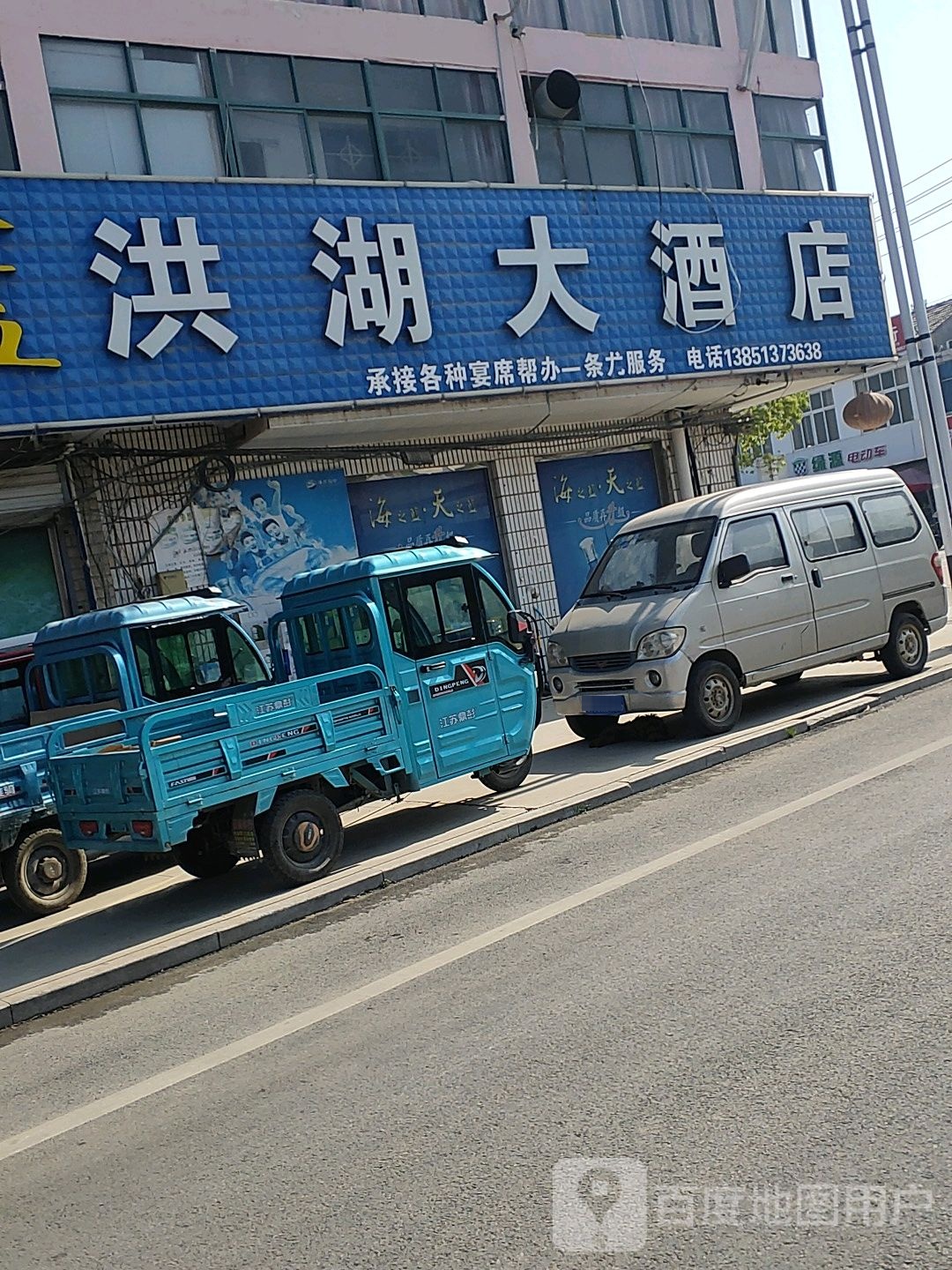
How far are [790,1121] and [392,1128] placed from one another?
134cm

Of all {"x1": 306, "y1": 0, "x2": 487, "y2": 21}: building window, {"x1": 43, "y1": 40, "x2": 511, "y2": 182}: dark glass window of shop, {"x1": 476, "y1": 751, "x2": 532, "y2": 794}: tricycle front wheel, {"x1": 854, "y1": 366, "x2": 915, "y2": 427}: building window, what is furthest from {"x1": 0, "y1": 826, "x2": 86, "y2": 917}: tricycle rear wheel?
{"x1": 854, "y1": 366, "x2": 915, "y2": 427}: building window

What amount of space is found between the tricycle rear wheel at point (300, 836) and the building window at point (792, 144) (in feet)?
47.7

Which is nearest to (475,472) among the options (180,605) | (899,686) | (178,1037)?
(899,686)

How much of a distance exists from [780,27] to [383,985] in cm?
1866

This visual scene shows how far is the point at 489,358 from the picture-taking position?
608 inches

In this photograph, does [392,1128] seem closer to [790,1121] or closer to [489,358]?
[790,1121]

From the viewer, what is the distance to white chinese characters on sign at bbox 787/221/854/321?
1820cm

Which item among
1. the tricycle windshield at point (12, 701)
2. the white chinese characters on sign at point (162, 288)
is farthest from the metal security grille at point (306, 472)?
the tricycle windshield at point (12, 701)

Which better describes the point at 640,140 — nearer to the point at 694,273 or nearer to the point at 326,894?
the point at 694,273

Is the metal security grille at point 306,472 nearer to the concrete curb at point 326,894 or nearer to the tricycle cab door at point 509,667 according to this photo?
the tricycle cab door at point 509,667

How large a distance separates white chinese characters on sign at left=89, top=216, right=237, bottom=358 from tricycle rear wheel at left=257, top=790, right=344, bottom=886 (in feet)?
21.4

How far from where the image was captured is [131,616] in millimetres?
9508

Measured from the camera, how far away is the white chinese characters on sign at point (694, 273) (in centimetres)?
1706

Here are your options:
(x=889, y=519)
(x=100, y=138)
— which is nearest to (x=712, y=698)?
(x=889, y=519)
